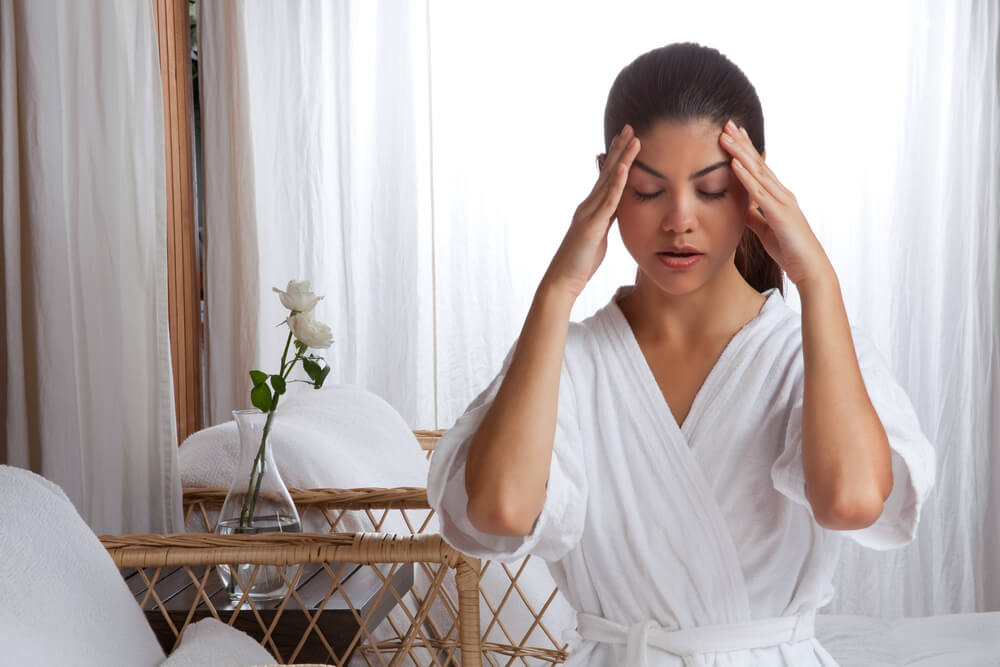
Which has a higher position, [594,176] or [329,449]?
[594,176]

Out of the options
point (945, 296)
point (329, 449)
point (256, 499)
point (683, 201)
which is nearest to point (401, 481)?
point (329, 449)

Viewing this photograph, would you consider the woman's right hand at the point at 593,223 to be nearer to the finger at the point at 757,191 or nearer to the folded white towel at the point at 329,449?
the finger at the point at 757,191

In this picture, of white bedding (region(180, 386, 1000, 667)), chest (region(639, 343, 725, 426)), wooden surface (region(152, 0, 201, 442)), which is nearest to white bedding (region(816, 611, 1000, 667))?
white bedding (region(180, 386, 1000, 667))

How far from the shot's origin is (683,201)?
89 cm

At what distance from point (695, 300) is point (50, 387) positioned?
3.35ft

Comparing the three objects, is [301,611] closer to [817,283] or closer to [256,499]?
[256,499]

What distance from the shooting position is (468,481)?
0.89m

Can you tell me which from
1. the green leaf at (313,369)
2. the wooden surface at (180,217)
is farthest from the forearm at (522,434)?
the wooden surface at (180,217)

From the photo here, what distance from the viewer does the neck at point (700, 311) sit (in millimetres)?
994

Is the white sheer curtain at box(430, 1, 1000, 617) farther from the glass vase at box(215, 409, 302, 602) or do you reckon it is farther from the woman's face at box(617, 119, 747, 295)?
the woman's face at box(617, 119, 747, 295)

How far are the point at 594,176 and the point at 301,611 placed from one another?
2.06 meters

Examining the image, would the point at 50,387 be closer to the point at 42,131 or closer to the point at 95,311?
the point at 95,311

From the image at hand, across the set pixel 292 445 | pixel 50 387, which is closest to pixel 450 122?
pixel 292 445

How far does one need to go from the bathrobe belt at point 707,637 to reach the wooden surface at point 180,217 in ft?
6.31
